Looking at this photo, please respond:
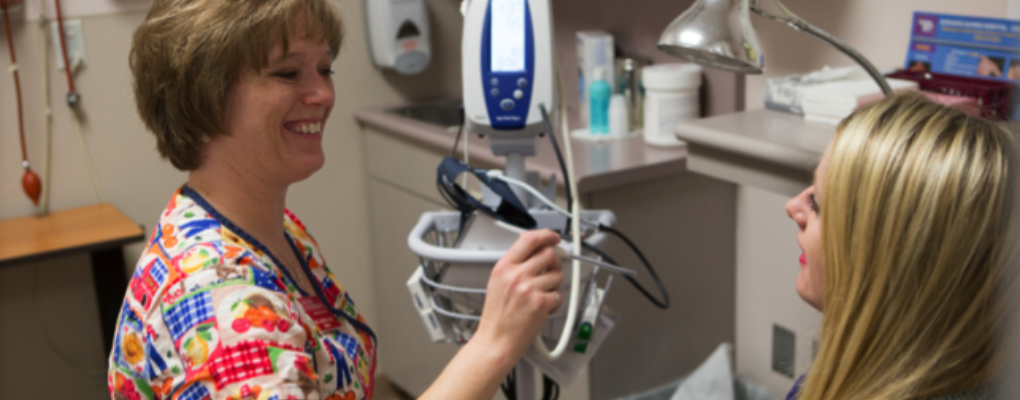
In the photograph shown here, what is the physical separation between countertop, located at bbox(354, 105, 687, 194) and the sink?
0.23 metres

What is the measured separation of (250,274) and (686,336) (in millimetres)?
1473

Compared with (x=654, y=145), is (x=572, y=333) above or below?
below

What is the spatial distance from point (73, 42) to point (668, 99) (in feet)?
5.41

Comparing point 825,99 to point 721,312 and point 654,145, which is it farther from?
point 721,312

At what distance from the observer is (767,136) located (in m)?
1.52

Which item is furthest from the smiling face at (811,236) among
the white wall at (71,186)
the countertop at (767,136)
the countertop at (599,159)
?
the white wall at (71,186)

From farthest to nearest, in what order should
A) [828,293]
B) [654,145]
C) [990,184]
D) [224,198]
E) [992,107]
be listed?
1. [654,145]
2. [992,107]
3. [224,198]
4. [828,293]
5. [990,184]

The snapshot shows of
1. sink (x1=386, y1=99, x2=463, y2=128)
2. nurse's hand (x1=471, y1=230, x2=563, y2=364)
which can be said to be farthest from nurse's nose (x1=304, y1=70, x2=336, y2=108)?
sink (x1=386, y1=99, x2=463, y2=128)

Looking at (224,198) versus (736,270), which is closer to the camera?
(224,198)

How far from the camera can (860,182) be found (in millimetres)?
906

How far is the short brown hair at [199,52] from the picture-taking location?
1097 millimetres

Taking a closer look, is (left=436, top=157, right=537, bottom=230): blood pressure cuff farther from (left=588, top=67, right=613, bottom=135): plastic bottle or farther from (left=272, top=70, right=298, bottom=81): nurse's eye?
(left=588, top=67, right=613, bottom=135): plastic bottle

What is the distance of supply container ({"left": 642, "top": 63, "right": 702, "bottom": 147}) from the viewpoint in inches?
84.2

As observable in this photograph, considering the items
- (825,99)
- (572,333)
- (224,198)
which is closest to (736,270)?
(825,99)
